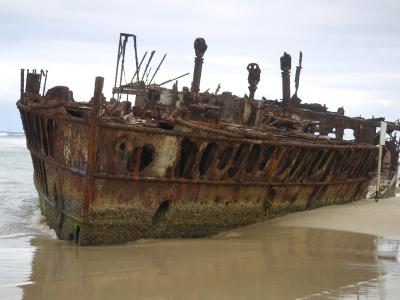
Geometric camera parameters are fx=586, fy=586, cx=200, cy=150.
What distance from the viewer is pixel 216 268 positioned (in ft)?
22.1

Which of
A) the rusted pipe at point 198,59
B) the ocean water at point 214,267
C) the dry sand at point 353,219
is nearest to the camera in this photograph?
the ocean water at point 214,267

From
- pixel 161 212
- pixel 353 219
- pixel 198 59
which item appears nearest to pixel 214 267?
pixel 161 212

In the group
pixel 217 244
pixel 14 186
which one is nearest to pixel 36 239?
pixel 217 244

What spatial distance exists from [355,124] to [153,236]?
8.69 metres

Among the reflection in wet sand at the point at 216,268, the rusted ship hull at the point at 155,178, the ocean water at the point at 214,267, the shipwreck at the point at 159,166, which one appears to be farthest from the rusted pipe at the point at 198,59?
the reflection in wet sand at the point at 216,268

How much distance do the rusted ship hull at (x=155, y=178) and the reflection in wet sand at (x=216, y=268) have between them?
0.36m

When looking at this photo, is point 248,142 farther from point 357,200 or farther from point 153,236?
point 357,200

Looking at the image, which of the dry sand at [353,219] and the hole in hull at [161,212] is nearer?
the hole in hull at [161,212]

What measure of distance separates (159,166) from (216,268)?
2.27m

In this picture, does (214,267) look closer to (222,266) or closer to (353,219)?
(222,266)

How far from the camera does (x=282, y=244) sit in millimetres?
8633

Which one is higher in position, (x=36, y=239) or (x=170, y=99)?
(x=170, y=99)

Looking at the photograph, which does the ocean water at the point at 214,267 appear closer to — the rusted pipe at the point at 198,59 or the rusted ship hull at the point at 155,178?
the rusted ship hull at the point at 155,178

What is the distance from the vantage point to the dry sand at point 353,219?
388 inches
